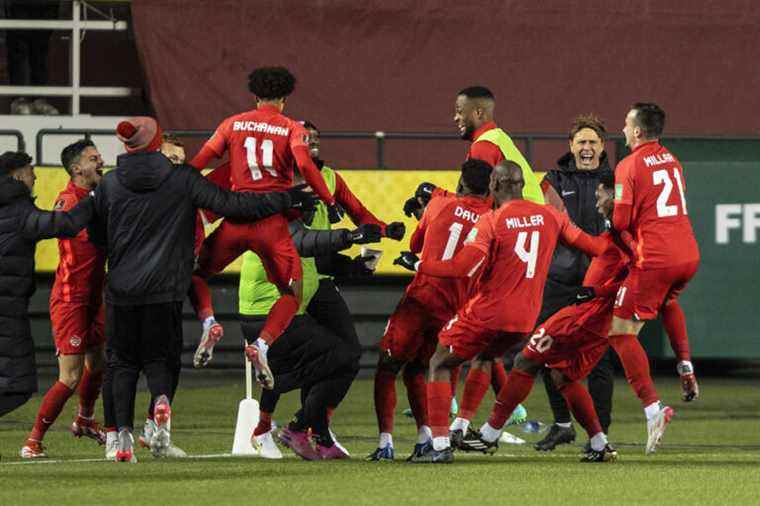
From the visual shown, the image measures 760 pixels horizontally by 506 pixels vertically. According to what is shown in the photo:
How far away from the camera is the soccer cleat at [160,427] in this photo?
11164 millimetres

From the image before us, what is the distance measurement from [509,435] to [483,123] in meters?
2.56

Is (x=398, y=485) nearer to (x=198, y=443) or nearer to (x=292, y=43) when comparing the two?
(x=198, y=443)

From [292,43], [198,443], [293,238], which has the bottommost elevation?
[198,443]

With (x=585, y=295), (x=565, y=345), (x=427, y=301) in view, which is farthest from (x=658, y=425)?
(x=427, y=301)

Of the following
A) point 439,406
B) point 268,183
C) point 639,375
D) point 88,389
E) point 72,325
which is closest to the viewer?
point 439,406

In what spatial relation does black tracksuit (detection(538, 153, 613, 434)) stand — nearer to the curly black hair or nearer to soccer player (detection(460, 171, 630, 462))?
soccer player (detection(460, 171, 630, 462))

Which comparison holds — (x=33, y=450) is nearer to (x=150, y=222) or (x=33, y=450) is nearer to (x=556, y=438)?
(x=150, y=222)

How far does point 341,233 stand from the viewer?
39.3 feet

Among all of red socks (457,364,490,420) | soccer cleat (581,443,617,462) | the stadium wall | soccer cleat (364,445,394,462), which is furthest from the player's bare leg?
the stadium wall

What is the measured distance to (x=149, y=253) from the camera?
1133cm

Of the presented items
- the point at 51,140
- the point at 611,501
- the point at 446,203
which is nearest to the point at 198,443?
the point at 446,203

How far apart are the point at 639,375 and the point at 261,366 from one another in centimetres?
248

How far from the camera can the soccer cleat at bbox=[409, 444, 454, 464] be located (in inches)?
453

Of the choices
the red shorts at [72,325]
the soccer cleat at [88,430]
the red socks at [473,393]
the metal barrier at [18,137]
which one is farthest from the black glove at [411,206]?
the metal barrier at [18,137]
